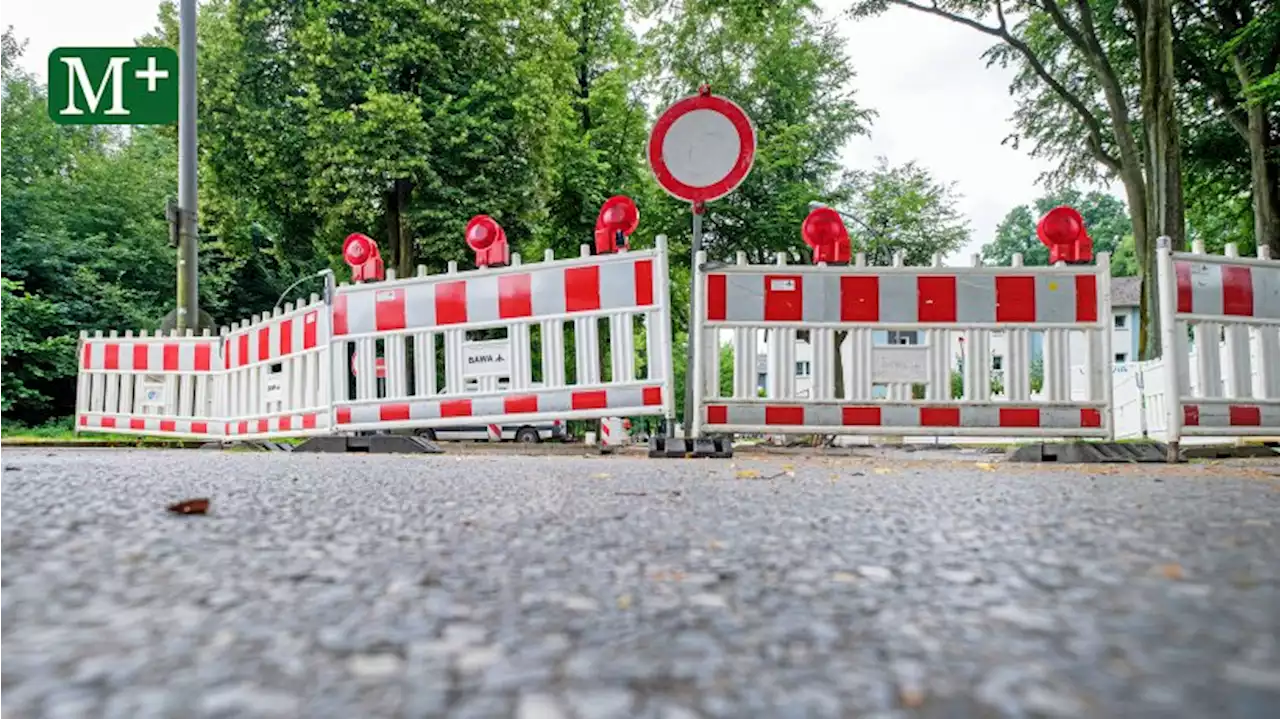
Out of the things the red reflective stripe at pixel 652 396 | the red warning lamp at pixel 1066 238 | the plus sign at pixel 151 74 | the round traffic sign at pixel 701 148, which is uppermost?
the plus sign at pixel 151 74

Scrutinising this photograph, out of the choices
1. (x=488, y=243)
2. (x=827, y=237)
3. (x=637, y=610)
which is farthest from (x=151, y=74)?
(x=637, y=610)

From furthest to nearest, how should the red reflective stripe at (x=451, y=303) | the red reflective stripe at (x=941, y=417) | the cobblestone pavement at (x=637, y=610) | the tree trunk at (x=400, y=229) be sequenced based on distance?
the tree trunk at (x=400, y=229) < the red reflective stripe at (x=451, y=303) < the red reflective stripe at (x=941, y=417) < the cobblestone pavement at (x=637, y=610)

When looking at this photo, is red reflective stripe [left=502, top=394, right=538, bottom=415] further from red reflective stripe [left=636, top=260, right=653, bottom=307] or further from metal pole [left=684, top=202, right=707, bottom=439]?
metal pole [left=684, top=202, right=707, bottom=439]

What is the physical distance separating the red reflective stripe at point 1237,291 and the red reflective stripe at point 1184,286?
31 centimetres

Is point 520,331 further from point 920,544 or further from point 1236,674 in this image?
point 1236,674

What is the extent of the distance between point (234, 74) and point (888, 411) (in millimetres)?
16677

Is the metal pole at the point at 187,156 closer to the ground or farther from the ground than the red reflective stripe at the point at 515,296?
farther from the ground

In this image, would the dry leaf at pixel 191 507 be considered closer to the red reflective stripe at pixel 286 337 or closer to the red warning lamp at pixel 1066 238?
the red warning lamp at pixel 1066 238

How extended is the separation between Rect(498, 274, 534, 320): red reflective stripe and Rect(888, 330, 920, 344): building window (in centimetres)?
295

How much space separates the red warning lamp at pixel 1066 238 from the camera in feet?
24.2

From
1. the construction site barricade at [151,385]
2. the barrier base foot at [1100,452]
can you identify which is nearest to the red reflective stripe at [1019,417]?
the barrier base foot at [1100,452]

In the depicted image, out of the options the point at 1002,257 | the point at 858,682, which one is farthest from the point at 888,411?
the point at 1002,257

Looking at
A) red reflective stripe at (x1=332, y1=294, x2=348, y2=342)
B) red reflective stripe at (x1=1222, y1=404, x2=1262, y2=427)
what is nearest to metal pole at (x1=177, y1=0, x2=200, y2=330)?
red reflective stripe at (x1=332, y1=294, x2=348, y2=342)

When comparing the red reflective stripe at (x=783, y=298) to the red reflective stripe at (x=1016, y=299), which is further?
the red reflective stripe at (x=783, y=298)
